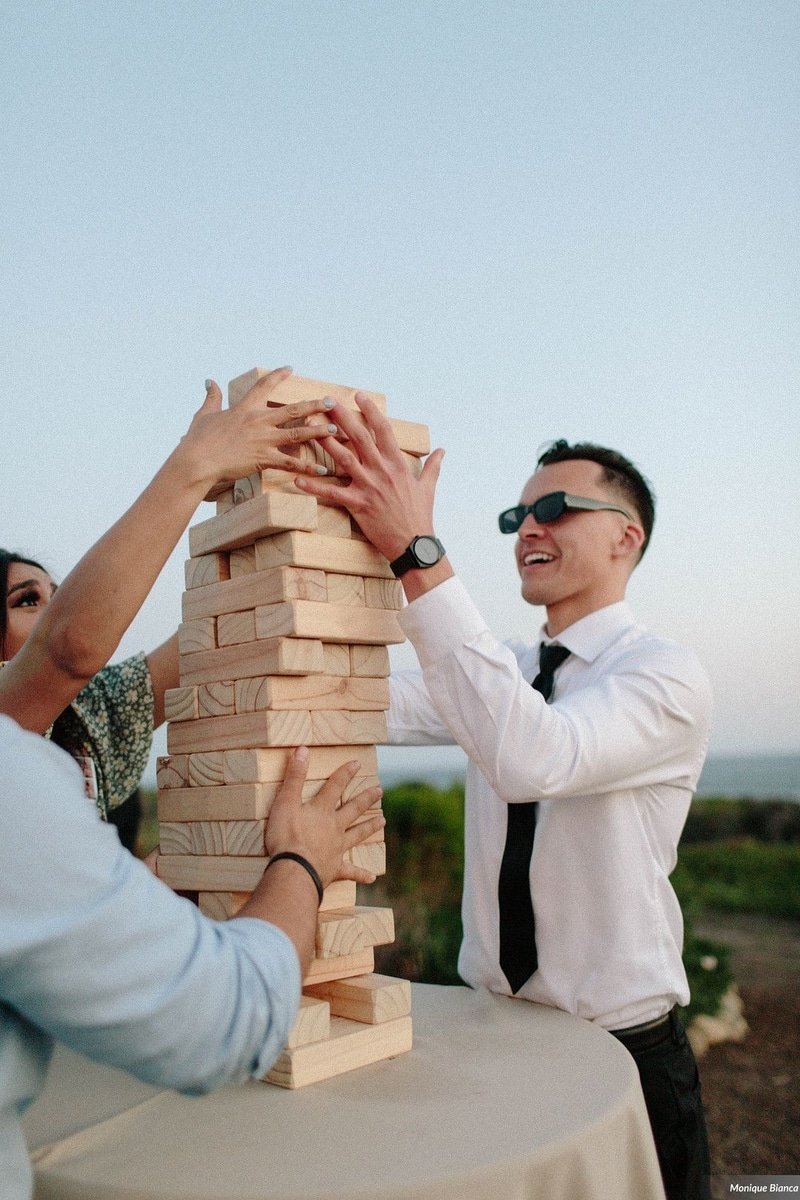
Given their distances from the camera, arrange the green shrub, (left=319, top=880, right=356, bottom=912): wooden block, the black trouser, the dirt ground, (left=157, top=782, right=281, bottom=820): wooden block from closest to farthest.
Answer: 1. (left=157, top=782, right=281, bottom=820): wooden block
2. (left=319, top=880, right=356, bottom=912): wooden block
3. the black trouser
4. the dirt ground
5. the green shrub

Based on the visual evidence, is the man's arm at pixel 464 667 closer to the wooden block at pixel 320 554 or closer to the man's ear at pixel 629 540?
the wooden block at pixel 320 554

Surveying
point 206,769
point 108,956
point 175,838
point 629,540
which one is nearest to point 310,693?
point 206,769

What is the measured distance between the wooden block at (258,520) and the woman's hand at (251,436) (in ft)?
0.29

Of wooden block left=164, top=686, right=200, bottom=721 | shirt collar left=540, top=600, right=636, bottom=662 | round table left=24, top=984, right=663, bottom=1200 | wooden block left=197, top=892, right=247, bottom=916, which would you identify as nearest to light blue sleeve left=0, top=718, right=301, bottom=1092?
round table left=24, top=984, right=663, bottom=1200

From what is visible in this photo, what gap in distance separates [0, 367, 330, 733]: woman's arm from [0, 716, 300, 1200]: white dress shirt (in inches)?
33.7

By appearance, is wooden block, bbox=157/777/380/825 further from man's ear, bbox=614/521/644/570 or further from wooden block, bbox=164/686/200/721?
man's ear, bbox=614/521/644/570

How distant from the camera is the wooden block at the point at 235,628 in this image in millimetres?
2201

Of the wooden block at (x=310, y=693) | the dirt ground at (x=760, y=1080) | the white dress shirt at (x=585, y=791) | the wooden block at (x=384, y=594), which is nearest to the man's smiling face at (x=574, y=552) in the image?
the white dress shirt at (x=585, y=791)

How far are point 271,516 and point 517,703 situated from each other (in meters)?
0.75

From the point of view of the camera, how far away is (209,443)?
6.87 ft

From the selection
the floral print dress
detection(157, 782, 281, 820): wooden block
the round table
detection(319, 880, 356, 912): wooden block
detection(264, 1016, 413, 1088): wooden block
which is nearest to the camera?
the round table

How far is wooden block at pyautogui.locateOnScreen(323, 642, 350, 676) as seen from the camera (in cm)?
221

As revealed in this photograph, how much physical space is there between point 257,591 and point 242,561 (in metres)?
0.15

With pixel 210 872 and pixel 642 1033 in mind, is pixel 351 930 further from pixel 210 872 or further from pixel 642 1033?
pixel 642 1033
